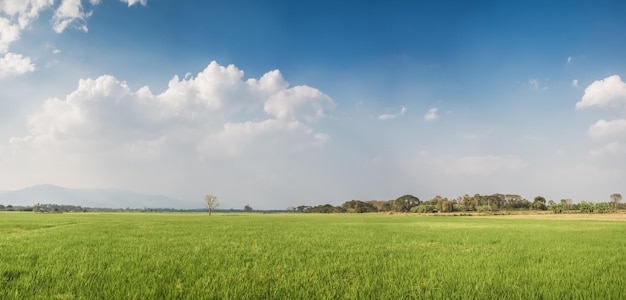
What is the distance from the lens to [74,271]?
926 centimetres

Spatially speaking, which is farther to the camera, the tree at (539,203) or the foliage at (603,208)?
the tree at (539,203)

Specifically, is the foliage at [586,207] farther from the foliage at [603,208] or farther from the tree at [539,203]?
the tree at [539,203]

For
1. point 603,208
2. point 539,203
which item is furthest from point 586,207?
point 539,203

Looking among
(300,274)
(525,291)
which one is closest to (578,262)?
(525,291)

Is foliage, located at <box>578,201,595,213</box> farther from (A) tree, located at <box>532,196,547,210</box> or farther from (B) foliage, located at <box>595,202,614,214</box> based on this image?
Result: (A) tree, located at <box>532,196,547,210</box>

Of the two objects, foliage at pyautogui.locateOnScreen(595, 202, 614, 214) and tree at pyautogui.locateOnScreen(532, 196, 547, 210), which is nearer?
foliage at pyautogui.locateOnScreen(595, 202, 614, 214)

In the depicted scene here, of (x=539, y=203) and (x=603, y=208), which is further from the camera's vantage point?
(x=539, y=203)

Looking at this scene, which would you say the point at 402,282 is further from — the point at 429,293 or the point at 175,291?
the point at 175,291

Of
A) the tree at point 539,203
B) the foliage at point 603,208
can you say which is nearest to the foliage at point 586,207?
the foliage at point 603,208

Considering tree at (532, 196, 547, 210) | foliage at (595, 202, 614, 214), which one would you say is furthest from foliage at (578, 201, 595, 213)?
tree at (532, 196, 547, 210)

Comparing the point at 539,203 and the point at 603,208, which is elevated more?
the point at 539,203

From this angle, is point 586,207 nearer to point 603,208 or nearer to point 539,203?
point 603,208

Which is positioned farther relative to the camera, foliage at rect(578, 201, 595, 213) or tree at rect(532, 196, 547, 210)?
tree at rect(532, 196, 547, 210)

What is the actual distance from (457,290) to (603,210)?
546ft
